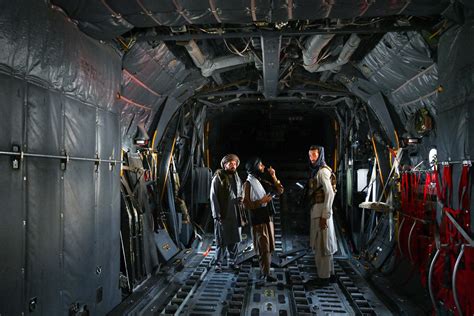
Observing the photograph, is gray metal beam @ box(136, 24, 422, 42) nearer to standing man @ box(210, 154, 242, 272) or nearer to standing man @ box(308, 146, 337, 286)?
standing man @ box(308, 146, 337, 286)

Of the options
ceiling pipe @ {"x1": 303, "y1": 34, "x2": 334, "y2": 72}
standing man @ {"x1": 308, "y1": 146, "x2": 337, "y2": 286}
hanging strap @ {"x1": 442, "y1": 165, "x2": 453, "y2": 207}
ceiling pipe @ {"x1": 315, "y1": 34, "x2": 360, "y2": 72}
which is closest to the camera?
hanging strap @ {"x1": 442, "y1": 165, "x2": 453, "y2": 207}

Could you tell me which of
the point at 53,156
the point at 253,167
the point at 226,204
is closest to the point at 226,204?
the point at 226,204

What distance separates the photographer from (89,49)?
4.66m

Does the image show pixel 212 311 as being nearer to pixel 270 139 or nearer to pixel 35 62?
pixel 35 62

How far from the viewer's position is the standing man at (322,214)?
6551 millimetres

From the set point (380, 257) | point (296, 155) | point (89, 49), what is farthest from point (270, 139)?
point (89, 49)

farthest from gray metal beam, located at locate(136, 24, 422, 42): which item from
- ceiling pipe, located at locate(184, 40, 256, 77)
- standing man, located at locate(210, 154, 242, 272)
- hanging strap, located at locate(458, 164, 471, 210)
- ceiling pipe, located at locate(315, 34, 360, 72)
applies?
standing man, located at locate(210, 154, 242, 272)

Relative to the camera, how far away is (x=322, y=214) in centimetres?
658

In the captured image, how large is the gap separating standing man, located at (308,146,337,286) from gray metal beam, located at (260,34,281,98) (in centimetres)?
164

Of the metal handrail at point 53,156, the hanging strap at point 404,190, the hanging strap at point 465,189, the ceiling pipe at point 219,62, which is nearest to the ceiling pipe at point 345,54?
the ceiling pipe at point 219,62

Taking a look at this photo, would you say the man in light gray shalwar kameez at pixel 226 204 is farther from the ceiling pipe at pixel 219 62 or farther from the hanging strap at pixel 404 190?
the hanging strap at pixel 404 190

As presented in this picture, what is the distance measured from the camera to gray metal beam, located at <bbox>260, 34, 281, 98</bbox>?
552cm

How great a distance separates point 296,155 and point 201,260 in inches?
328

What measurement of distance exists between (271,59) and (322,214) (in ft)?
9.06
